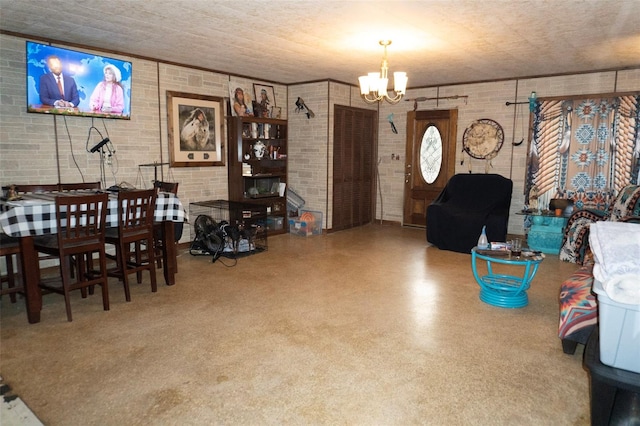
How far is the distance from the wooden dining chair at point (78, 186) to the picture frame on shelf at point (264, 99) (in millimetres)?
2650

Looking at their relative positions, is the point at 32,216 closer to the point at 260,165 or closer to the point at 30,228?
the point at 30,228

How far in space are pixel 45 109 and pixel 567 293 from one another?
198 inches

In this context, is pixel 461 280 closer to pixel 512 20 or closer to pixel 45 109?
pixel 512 20

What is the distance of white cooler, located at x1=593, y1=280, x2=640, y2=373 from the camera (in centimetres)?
174

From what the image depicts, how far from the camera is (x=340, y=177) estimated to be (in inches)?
281

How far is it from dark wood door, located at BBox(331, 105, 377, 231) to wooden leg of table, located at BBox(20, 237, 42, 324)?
4.45 meters

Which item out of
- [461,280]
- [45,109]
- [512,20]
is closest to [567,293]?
[461,280]

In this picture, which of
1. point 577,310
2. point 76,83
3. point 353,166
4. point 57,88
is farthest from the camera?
point 353,166

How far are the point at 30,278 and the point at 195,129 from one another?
3.10m

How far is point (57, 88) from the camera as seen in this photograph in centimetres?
448

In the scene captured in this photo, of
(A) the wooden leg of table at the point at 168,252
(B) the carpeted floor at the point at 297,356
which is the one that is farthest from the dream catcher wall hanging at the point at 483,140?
(A) the wooden leg of table at the point at 168,252

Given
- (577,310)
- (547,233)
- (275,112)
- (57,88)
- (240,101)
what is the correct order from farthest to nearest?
(275,112), (240,101), (547,233), (57,88), (577,310)

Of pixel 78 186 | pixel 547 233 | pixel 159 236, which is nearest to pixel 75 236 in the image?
pixel 159 236

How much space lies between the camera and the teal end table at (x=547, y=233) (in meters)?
5.68
